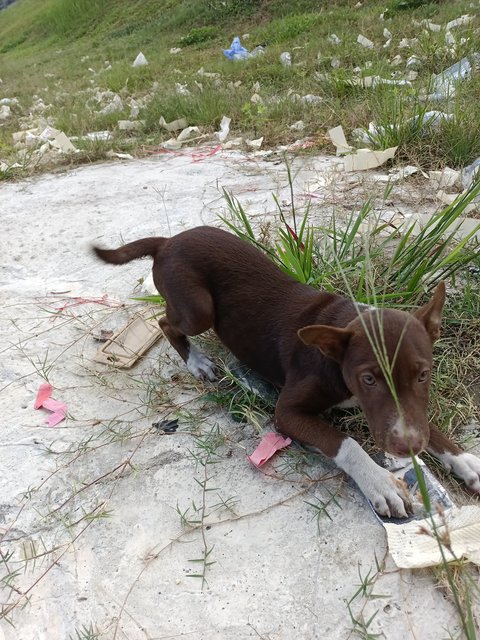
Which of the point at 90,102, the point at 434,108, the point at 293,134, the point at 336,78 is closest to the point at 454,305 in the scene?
the point at 434,108

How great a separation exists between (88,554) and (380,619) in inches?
44.6

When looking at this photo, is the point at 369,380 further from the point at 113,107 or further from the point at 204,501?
the point at 113,107

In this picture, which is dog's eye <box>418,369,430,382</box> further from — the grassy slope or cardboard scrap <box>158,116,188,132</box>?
cardboard scrap <box>158,116,188,132</box>

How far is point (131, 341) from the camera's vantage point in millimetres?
3611

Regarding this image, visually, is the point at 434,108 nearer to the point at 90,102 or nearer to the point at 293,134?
the point at 293,134

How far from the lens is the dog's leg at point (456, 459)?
7.91 ft

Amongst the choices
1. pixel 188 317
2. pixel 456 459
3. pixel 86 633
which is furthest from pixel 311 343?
pixel 86 633

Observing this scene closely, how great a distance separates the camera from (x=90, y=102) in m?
9.45

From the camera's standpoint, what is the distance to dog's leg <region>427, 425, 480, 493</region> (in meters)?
2.41

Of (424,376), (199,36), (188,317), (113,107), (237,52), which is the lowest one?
(199,36)

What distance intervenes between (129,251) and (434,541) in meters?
2.11

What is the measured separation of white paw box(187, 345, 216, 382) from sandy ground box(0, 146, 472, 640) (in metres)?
0.08

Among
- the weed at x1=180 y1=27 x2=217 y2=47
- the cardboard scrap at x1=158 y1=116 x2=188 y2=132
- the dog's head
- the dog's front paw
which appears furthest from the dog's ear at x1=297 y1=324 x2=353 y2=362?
the weed at x1=180 y1=27 x2=217 y2=47

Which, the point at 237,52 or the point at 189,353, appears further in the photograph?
the point at 237,52
